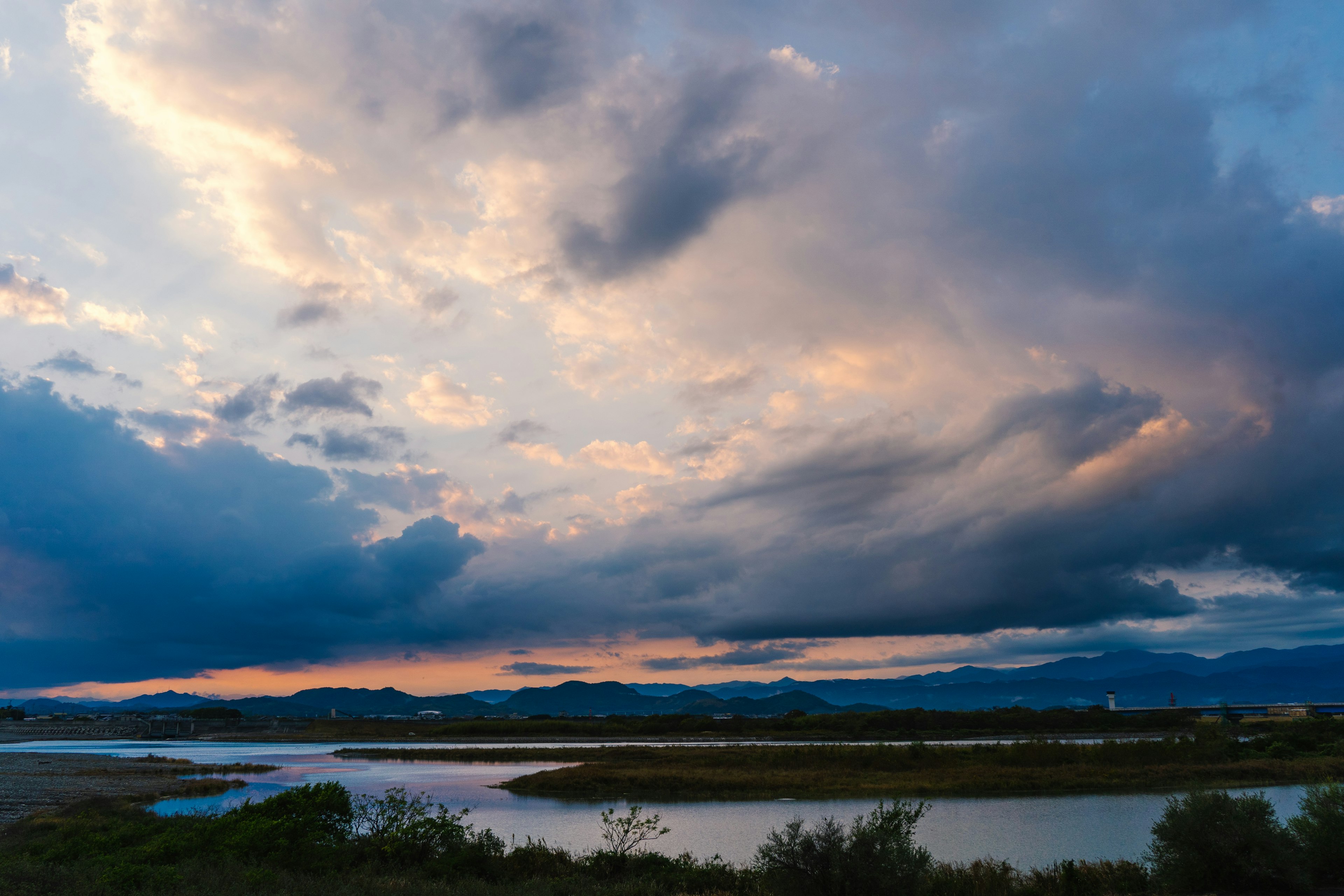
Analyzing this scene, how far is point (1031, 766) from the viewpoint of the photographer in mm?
70000

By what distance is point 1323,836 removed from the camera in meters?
19.5

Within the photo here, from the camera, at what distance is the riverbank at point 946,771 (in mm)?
59688

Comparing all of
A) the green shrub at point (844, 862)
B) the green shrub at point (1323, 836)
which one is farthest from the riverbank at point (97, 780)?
the green shrub at point (1323, 836)

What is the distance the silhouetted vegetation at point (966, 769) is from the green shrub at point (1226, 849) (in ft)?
137

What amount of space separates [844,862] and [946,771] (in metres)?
58.7

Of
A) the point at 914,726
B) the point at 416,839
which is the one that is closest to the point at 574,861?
the point at 416,839

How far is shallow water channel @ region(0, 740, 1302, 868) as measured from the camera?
34.9 metres

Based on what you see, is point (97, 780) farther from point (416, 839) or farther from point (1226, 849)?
point (1226, 849)

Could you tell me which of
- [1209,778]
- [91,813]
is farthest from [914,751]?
[91,813]

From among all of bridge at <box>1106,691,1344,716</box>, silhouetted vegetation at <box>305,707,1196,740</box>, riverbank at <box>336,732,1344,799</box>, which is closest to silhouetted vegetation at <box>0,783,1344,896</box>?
riverbank at <box>336,732,1344,799</box>

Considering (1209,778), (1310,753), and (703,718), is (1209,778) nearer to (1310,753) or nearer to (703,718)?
(1310,753)

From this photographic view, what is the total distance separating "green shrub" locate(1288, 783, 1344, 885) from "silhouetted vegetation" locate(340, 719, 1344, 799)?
4082 cm

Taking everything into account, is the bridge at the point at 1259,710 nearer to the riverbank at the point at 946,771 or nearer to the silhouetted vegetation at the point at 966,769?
the silhouetted vegetation at the point at 966,769

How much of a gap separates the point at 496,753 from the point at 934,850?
314 ft
